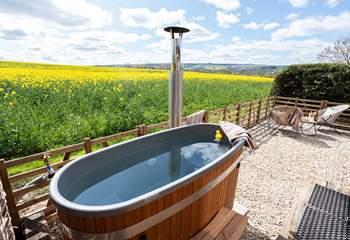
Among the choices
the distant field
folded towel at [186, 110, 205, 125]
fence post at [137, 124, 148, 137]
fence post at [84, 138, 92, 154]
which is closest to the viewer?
fence post at [84, 138, 92, 154]

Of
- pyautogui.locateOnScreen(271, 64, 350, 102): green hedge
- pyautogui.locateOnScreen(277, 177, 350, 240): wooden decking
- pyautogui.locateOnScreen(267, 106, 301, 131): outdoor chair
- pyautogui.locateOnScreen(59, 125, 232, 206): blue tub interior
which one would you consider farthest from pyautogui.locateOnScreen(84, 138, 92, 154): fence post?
pyautogui.locateOnScreen(271, 64, 350, 102): green hedge

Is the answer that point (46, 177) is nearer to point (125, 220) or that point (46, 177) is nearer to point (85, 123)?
point (125, 220)

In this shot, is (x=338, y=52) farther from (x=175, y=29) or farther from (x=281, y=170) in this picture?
(x=175, y=29)

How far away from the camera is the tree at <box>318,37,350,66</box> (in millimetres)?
13005

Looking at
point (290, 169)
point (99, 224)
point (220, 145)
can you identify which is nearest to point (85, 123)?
point (220, 145)

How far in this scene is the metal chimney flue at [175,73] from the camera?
343 cm

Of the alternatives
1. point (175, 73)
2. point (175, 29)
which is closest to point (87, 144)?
point (175, 73)

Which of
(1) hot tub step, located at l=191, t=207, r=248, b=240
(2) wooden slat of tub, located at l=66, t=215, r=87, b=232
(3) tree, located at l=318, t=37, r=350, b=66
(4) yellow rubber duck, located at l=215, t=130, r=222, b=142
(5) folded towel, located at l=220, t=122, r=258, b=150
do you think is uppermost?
(3) tree, located at l=318, t=37, r=350, b=66

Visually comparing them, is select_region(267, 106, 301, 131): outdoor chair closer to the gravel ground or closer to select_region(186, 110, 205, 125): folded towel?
the gravel ground

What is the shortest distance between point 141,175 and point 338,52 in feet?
53.8

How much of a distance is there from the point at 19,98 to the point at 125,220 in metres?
6.43

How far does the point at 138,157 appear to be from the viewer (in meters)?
2.92

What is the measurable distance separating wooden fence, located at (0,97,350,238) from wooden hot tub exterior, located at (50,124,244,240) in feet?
3.57

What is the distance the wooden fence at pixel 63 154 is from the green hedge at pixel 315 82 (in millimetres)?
454
